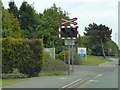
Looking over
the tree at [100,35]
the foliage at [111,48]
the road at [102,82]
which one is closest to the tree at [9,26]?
the road at [102,82]

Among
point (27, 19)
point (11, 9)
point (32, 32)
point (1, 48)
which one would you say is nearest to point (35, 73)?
point (1, 48)

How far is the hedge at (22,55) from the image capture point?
1131 inches

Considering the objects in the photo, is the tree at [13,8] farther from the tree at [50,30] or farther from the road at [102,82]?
the road at [102,82]

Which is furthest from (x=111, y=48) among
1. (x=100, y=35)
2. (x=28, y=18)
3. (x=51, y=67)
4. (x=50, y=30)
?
(x=51, y=67)

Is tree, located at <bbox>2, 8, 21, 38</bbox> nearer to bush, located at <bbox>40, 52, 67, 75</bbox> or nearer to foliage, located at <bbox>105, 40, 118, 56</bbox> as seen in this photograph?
bush, located at <bbox>40, 52, 67, 75</bbox>

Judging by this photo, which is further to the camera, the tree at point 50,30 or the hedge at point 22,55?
the tree at point 50,30

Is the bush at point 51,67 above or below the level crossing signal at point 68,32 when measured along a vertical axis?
below

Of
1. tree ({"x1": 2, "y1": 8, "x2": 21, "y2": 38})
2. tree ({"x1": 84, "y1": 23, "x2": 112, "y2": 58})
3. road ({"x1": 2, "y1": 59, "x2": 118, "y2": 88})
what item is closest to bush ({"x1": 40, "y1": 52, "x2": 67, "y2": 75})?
road ({"x1": 2, "y1": 59, "x2": 118, "y2": 88})

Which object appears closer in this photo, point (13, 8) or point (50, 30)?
point (50, 30)

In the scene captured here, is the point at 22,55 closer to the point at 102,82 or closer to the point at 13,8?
the point at 102,82

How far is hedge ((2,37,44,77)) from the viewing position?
2872 cm

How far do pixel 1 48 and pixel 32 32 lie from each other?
41967 millimetres

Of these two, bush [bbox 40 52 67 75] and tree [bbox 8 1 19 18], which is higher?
tree [bbox 8 1 19 18]

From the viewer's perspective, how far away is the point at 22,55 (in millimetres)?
28906
